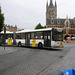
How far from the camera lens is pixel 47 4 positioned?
411 feet

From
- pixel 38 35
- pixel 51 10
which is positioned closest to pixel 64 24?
pixel 51 10

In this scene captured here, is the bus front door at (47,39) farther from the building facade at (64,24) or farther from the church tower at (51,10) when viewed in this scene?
the church tower at (51,10)

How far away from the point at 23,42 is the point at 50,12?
103 m

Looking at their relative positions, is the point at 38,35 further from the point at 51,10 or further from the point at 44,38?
the point at 51,10

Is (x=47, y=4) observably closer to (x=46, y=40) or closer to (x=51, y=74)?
(x=46, y=40)

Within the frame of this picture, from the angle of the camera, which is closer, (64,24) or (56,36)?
(56,36)

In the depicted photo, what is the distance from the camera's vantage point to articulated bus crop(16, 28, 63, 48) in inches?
647

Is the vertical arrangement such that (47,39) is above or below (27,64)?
→ above

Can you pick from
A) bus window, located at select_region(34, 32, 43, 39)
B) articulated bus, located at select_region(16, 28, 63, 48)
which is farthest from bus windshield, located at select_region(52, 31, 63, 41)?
bus window, located at select_region(34, 32, 43, 39)

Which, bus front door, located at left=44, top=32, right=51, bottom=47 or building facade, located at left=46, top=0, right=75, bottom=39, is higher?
building facade, located at left=46, top=0, right=75, bottom=39

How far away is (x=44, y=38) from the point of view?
17469 mm

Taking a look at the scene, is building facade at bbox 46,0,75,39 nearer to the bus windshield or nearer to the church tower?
the church tower

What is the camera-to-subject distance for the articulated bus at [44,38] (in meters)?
16.4

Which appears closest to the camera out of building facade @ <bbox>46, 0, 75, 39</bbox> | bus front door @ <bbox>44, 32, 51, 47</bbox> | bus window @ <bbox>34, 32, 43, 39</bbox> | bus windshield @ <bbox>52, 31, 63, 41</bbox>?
bus windshield @ <bbox>52, 31, 63, 41</bbox>
